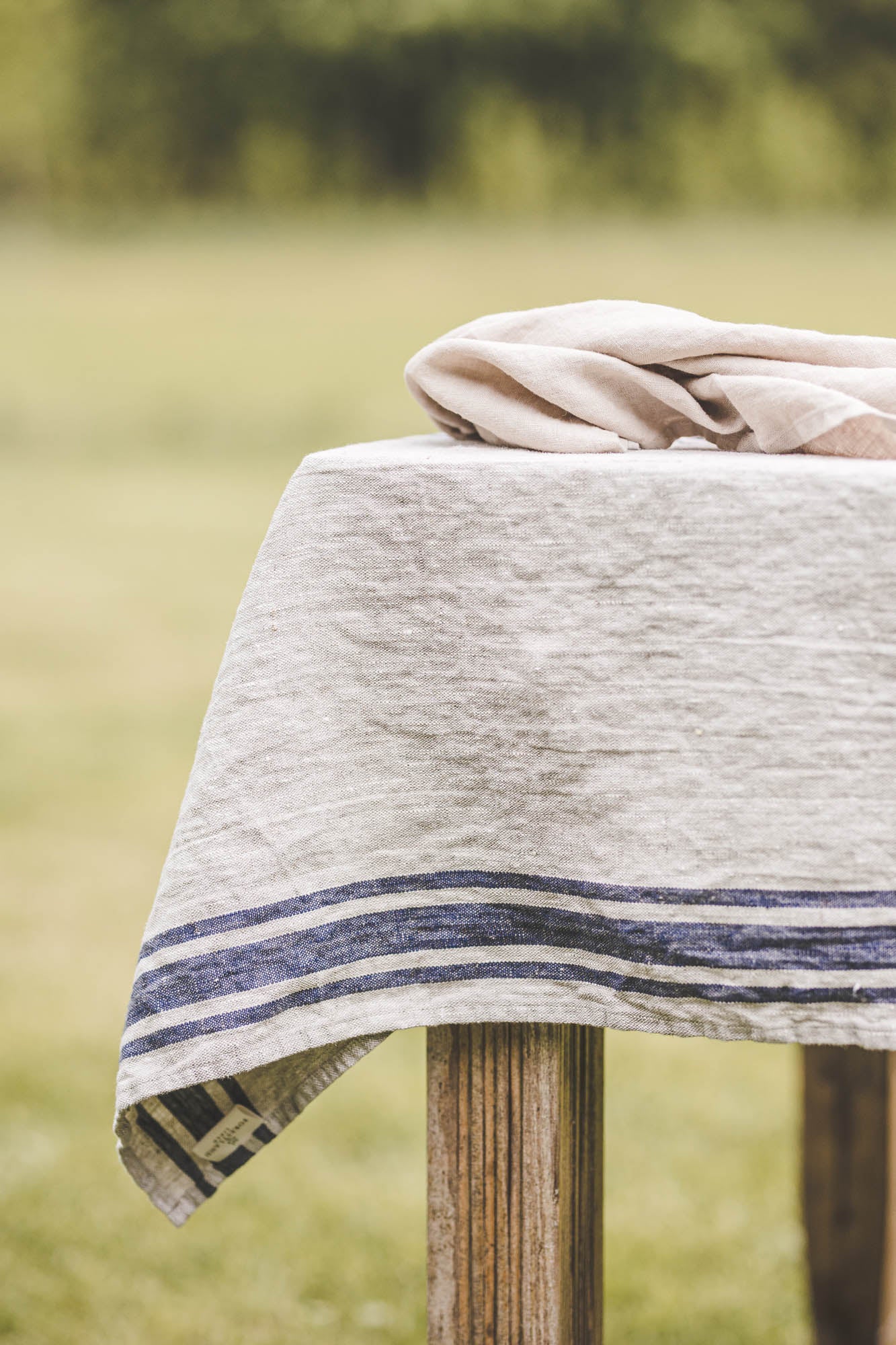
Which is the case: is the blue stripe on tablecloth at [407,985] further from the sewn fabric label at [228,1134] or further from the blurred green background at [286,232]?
the blurred green background at [286,232]

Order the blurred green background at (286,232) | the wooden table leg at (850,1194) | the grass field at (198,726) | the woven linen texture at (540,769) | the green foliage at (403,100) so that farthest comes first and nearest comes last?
1. the green foliage at (403,100)
2. the blurred green background at (286,232)
3. the grass field at (198,726)
4. the wooden table leg at (850,1194)
5. the woven linen texture at (540,769)

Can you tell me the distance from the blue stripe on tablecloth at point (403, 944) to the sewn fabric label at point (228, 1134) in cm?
11

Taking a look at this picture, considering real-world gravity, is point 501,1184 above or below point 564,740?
below

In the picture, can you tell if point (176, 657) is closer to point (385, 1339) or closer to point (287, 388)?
point (287, 388)

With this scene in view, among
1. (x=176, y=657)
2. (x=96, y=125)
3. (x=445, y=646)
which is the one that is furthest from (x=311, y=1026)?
(x=96, y=125)

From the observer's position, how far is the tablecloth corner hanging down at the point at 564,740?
0.57 metres

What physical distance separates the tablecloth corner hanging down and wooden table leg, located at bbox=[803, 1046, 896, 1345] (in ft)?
2.83

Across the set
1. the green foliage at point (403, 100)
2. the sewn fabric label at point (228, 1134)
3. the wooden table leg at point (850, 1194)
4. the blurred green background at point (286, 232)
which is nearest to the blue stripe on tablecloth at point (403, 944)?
the sewn fabric label at point (228, 1134)

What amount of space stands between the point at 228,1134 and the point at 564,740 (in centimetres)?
33

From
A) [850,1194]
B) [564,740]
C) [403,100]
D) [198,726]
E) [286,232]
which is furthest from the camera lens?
[286,232]

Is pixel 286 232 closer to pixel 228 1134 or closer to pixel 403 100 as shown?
pixel 403 100

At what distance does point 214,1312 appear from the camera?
1.50 meters

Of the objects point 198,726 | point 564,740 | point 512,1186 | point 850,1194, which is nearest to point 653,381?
point 564,740

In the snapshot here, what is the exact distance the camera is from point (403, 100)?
639 centimetres
